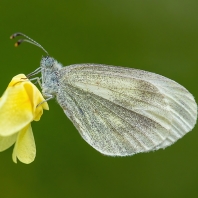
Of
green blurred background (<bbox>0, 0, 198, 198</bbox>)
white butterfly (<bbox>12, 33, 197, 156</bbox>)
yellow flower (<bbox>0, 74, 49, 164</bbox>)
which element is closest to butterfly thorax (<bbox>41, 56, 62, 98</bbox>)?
white butterfly (<bbox>12, 33, 197, 156</bbox>)

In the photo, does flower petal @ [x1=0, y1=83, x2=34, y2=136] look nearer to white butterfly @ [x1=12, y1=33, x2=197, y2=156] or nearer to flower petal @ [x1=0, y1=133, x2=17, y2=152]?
flower petal @ [x1=0, y1=133, x2=17, y2=152]

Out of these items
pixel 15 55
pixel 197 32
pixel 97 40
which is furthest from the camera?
pixel 197 32

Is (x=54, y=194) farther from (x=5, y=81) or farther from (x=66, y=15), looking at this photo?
(x=66, y=15)

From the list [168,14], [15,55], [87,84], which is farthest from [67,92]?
[168,14]

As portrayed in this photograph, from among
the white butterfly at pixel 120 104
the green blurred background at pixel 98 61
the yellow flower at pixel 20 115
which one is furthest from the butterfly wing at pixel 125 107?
the green blurred background at pixel 98 61

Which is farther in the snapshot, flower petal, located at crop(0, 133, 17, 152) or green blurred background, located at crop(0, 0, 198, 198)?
green blurred background, located at crop(0, 0, 198, 198)

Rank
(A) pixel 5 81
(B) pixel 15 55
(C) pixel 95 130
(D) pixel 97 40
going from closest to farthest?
(C) pixel 95 130 < (A) pixel 5 81 < (B) pixel 15 55 < (D) pixel 97 40
